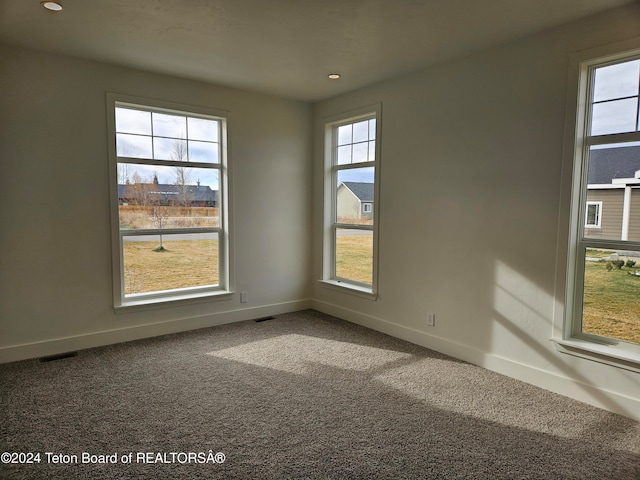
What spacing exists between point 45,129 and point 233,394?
9.28 feet

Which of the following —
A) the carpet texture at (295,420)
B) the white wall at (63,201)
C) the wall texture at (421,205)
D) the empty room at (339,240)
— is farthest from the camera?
the white wall at (63,201)

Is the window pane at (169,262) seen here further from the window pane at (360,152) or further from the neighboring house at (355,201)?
the window pane at (360,152)

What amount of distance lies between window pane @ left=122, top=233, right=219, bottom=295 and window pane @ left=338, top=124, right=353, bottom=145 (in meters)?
1.95

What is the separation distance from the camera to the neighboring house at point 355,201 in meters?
4.58

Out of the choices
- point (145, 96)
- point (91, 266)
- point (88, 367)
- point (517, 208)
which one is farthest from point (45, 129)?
point (517, 208)

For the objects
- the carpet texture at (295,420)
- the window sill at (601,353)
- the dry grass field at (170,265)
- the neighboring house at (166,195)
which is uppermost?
the neighboring house at (166,195)

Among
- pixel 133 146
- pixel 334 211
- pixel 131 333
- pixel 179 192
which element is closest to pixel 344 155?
pixel 334 211

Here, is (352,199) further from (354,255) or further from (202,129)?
(202,129)

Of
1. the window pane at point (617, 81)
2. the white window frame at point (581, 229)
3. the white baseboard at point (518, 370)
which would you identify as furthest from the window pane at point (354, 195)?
the window pane at point (617, 81)

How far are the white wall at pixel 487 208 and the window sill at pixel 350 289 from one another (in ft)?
0.46

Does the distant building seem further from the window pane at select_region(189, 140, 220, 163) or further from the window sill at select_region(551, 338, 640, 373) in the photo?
the window sill at select_region(551, 338, 640, 373)

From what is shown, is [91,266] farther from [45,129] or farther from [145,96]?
[145,96]

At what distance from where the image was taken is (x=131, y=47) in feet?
10.8

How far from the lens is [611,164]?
2725mm
